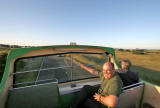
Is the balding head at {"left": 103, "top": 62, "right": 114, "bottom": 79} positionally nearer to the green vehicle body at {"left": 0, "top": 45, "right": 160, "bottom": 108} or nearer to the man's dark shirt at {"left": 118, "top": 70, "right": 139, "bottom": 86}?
the green vehicle body at {"left": 0, "top": 45, "right": 160, "bottom": 108}

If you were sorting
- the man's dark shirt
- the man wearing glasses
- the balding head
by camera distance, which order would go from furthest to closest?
1. the man's dark shirt
2. the balding head
3. the man wearing glasses

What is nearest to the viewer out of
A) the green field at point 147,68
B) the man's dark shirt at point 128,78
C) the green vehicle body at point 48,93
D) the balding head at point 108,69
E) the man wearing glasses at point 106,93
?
the man wearing glasses at point 106,93

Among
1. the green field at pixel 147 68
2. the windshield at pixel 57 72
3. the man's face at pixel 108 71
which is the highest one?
the man's face at pixel 108 71

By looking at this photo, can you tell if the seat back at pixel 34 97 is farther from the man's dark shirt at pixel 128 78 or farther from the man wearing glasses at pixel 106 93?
the man's dark shirt at pixel 128 78

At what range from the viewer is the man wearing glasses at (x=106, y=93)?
176cm

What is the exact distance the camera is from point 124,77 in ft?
8.93

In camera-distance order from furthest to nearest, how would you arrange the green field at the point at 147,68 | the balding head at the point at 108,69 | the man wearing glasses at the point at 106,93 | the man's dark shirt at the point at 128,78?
the green field at the point at 147,68
the man's dark shirt at the point at 128,78
the balding head at the point at 108,69
the man wearing glasses at the point at 106,93

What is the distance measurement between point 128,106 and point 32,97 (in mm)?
2275

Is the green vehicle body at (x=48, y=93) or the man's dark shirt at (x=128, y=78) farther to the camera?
the man's dark shirt at (x=128, y=78)

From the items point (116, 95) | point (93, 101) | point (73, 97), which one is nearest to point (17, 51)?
point (73, 97)

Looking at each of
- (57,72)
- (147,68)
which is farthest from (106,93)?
(147,68)

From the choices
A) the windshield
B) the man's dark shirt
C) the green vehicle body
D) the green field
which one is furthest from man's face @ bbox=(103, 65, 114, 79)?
the green field

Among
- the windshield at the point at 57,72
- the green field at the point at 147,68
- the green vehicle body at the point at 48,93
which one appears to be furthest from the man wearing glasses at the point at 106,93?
the green field at the point at 147,68

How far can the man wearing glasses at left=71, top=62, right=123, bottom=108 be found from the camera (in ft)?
5.77
